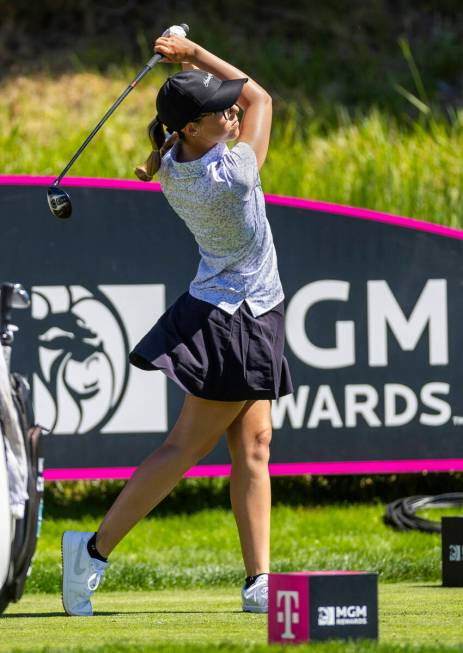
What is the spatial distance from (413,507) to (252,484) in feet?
11.0

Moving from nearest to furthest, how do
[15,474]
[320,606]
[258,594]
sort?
1. [320,606]
2. [15,474]
3. [258,594]

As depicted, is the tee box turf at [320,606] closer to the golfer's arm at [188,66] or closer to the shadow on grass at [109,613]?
the shadow on grass at [109,613]

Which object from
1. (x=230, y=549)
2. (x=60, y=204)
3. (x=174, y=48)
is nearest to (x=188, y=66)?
(x=174, y=48)

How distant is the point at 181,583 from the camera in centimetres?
678

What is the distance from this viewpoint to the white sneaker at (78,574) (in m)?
4.73

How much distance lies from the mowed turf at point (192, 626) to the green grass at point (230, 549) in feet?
3.26

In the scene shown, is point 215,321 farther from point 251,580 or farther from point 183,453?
point 251,580

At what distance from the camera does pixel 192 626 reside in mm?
4340

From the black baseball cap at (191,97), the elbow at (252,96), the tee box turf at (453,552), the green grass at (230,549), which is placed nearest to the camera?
the black baseball cap at (191,97)

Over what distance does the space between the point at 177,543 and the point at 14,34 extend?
767 centimetres

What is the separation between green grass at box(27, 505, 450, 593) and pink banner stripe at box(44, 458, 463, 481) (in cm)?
35

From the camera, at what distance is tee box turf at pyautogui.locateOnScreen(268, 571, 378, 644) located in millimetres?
3594

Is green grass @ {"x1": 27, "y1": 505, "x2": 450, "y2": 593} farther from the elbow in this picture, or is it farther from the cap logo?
the cap logo

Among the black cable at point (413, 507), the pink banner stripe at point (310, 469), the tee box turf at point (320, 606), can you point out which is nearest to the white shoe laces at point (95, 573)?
the tee box turf at point (320, 606)
